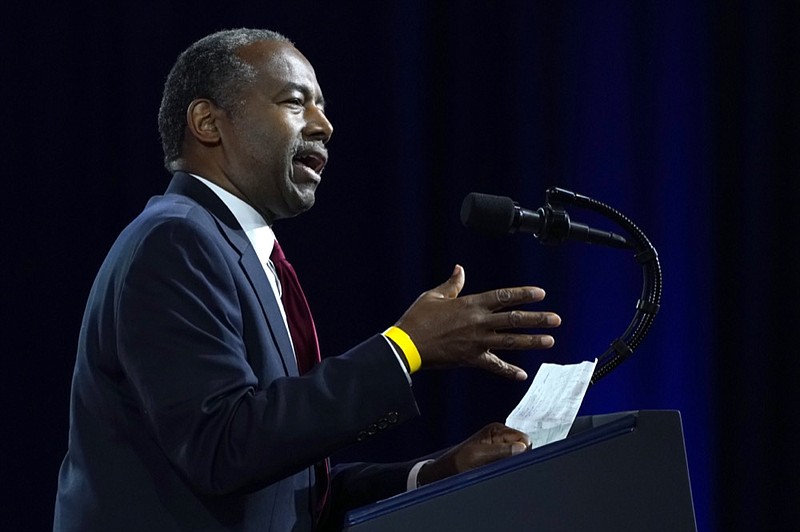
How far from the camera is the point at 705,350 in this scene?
278 centimetres

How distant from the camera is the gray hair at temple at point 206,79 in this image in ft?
5.45

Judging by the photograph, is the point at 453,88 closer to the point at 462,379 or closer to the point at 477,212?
the point at 462,379

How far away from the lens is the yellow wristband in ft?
3.99

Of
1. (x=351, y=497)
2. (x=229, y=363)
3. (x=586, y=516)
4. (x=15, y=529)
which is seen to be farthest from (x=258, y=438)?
(x=15, y=529)

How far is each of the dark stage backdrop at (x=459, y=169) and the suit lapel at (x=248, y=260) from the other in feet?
4.59

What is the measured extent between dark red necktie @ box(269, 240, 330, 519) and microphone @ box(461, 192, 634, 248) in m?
0.31

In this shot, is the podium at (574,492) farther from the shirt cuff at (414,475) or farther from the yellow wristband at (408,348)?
the shirt cuff at (414,475)

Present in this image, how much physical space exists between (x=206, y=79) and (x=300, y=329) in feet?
1.46

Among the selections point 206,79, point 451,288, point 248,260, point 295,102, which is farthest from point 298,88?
point 451,288

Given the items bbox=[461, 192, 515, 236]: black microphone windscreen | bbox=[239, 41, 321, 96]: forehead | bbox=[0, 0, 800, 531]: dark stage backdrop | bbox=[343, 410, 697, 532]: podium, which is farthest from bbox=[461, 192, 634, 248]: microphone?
bbox=[0, 0, 800, 531]: dark stage backdrop

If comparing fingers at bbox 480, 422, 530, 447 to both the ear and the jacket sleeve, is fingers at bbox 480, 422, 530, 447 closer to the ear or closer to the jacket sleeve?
the jacket sleeve

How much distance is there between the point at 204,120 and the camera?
166cm

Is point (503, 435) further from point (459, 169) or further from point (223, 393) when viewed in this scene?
point (459, 169)

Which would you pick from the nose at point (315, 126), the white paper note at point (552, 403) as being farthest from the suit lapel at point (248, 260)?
the white paper note at point (552, 403)
